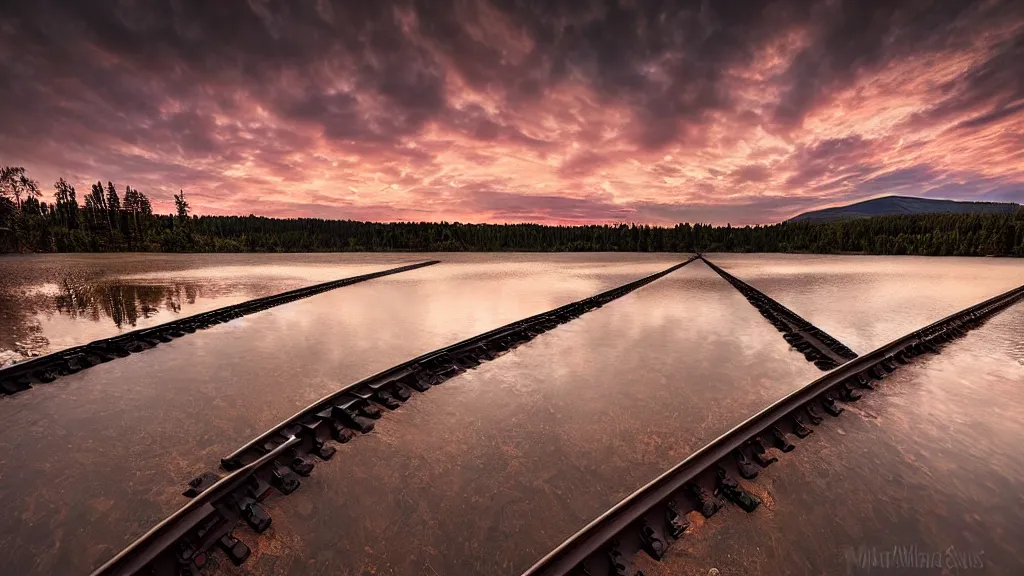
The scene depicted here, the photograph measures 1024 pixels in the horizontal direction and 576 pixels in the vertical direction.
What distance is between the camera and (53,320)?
14531mm

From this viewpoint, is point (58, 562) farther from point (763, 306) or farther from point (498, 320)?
point (763, 306)

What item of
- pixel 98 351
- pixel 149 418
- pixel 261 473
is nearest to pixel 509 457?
pixel 261 473

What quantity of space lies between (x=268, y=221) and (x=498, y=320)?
199794 mm

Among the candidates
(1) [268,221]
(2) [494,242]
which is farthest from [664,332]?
(1) [268,221]

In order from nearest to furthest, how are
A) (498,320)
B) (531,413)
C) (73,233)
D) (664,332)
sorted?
(531,413) < (664,332) < (498,320) < (73,233)

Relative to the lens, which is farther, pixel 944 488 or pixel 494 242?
pixel 494 242

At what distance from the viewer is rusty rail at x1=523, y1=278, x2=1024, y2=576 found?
3.24 meters

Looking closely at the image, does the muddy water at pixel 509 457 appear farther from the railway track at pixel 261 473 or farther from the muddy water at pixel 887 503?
the muddy water at pixel 887 503

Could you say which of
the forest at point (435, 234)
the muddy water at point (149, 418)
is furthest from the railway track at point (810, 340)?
the forest at point (435, 234)

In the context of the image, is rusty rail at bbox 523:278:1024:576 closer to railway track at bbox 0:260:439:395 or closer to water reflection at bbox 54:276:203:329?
railway track at bbox 0:260:439:395

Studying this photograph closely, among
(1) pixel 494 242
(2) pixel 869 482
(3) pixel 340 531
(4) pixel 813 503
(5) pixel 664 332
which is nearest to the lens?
(3) pixel 340 531

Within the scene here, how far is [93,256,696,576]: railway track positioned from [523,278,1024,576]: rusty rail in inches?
111

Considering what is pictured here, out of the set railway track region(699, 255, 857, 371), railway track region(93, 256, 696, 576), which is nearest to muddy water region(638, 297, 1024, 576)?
railway track region(699, 255, 857, 371)

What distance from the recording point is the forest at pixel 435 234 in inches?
4092
